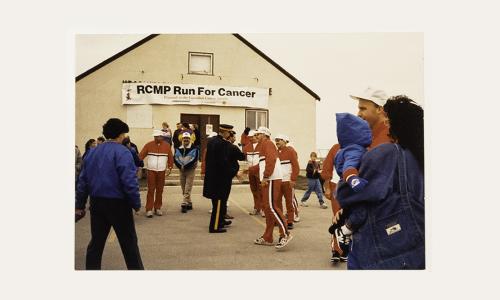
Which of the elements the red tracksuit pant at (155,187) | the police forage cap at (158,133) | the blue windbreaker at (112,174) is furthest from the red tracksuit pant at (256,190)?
the blue windbreaker at (112,174)

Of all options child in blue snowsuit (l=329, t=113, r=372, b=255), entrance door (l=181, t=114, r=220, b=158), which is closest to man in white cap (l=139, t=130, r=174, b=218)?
entrance door (l=181, t=114, r=220, b=158)

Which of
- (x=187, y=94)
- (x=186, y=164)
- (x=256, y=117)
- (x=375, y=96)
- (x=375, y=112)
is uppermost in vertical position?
(x=187, y=94)

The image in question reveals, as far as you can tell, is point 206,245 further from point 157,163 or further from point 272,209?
point 157,163

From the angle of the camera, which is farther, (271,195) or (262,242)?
(262,242)

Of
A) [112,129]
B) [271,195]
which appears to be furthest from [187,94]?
[112,129]

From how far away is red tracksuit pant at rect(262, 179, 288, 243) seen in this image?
22.1 feet

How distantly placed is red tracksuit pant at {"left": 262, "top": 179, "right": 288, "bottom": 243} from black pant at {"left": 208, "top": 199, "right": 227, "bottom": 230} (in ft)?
3.64

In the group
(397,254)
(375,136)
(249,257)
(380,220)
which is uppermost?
(375,136)

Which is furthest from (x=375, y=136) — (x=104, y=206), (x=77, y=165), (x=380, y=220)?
(x=77, y=165)

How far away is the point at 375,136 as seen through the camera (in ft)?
11.7

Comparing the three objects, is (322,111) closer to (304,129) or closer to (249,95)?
(304,129)

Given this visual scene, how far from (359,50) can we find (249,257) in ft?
9.97

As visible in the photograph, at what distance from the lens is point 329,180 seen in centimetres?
631

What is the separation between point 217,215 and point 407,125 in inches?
208
